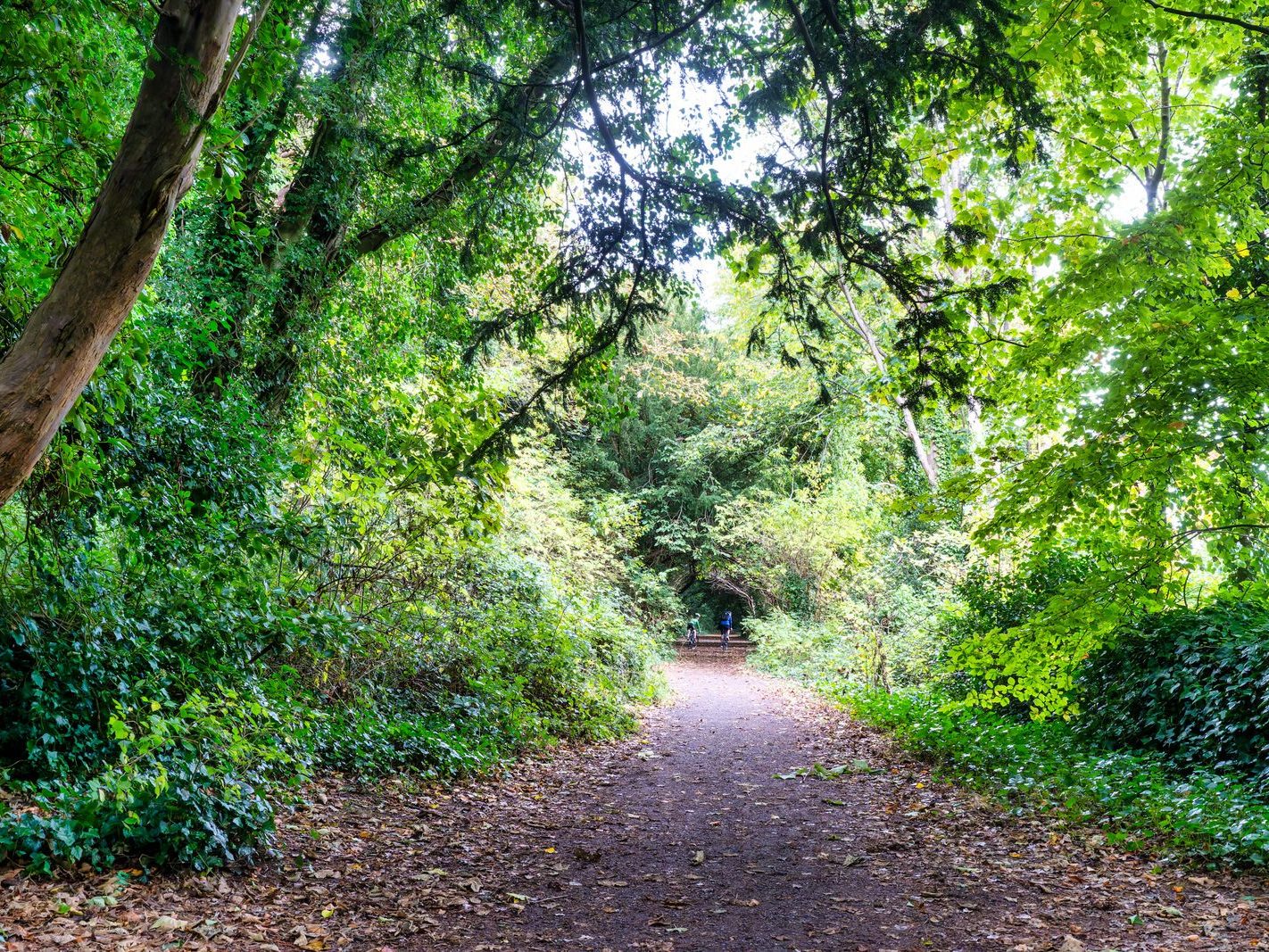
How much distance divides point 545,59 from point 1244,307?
5739 millimetres

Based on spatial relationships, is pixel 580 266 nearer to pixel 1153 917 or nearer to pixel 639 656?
pixel 1153 917

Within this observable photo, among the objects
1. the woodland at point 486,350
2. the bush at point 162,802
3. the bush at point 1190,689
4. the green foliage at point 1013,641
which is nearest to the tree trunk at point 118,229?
the woodland at point 486,350

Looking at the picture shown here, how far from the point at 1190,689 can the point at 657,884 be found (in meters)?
5.23

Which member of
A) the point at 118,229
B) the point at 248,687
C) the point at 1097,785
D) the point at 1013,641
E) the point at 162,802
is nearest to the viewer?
the point at 118,229

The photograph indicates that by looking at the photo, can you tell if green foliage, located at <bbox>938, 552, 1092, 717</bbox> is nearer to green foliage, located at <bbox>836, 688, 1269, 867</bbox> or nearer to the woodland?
the woodland

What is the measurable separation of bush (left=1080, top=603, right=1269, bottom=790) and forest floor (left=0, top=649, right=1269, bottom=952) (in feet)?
5.47

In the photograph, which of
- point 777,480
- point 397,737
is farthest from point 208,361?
point 777,480

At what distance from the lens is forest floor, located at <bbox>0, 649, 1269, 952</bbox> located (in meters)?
3.89

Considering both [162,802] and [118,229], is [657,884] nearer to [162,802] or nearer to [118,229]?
[162,802]

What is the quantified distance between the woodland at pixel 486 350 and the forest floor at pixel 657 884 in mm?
334

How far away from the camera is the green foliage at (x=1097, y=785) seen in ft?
16.6

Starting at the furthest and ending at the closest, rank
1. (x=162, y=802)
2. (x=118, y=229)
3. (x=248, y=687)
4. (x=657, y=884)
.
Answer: (x=248, y=687) → (x=657, y=884) → (x=162, y=802) → (x=118, y=229)

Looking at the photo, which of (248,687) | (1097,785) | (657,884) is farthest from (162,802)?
(1097,785)

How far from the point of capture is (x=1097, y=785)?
20.7ft
